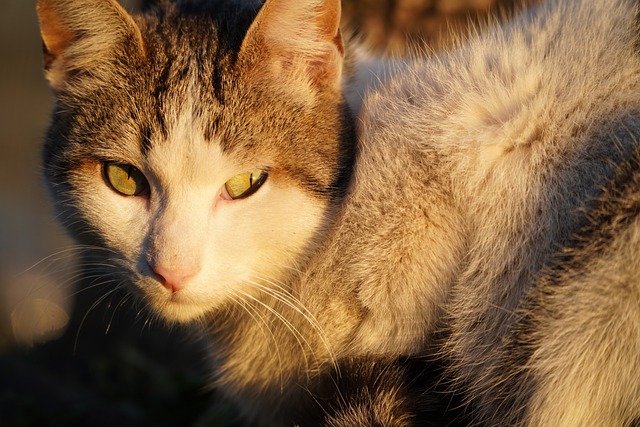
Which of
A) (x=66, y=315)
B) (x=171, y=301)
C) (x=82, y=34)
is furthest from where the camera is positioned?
(x=66, y=315)

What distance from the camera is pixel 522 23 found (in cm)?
167

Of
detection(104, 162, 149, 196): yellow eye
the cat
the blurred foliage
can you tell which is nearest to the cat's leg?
the cat

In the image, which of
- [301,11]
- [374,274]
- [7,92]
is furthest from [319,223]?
[7,92]

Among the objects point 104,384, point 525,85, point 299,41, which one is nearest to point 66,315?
point 104,384

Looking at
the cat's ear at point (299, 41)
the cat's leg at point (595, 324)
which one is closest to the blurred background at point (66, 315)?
the cat's ear at point (299, 41)

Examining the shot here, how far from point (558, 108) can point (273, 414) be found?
Answer: 116cm

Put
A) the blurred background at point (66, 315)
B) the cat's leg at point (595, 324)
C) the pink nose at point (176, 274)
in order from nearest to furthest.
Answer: the cat's leg at point (595, 324)
the pink nose at point (176, 274)
the blurred background at point (66, 315)

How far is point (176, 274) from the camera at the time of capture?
1.38 m

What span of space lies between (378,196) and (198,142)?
1.51ft

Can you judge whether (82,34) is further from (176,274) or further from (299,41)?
(176,274)

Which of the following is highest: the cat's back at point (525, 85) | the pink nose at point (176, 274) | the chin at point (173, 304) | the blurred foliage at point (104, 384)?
the cat's back at point (525, 85)

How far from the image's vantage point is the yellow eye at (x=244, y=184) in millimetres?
1518

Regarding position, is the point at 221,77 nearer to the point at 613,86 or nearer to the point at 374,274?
the point at 374,274

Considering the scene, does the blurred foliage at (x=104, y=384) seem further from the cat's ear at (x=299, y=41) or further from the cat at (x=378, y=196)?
the cat's ear at (x=299, y=41)
